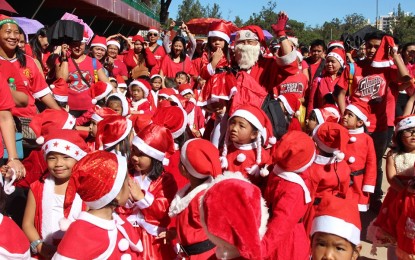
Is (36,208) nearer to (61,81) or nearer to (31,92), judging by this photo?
(31,92)

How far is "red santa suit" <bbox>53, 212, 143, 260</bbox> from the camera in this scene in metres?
2.77

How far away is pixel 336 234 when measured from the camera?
2965mm

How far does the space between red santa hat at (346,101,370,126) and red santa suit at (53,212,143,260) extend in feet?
11.2

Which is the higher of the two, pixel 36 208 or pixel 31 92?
pixel 31 92

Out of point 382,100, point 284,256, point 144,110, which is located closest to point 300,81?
point 382,100

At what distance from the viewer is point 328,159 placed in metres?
4.81

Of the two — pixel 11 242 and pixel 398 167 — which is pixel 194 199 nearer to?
pixel 11 242

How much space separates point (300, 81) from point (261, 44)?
1630mm

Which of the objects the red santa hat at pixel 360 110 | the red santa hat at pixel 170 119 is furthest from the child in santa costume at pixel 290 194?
the red santa hat at pixel 360 110

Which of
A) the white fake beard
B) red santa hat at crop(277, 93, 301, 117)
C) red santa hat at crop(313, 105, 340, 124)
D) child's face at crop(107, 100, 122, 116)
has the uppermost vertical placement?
the white fake beard

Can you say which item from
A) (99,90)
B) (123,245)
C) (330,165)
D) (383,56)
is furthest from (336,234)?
(99,90)

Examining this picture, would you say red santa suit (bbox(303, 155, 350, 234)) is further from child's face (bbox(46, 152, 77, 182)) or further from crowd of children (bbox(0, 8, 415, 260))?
child's face (bbox(46, 152, 77, 182))

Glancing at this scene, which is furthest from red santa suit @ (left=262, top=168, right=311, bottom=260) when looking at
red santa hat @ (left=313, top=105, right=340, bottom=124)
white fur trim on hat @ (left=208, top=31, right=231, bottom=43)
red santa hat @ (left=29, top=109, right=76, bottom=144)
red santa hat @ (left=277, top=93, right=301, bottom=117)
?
red santa hat @ (left=313, top=105, right=340, bottom=124)

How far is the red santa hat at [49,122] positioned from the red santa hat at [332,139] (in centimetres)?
229
